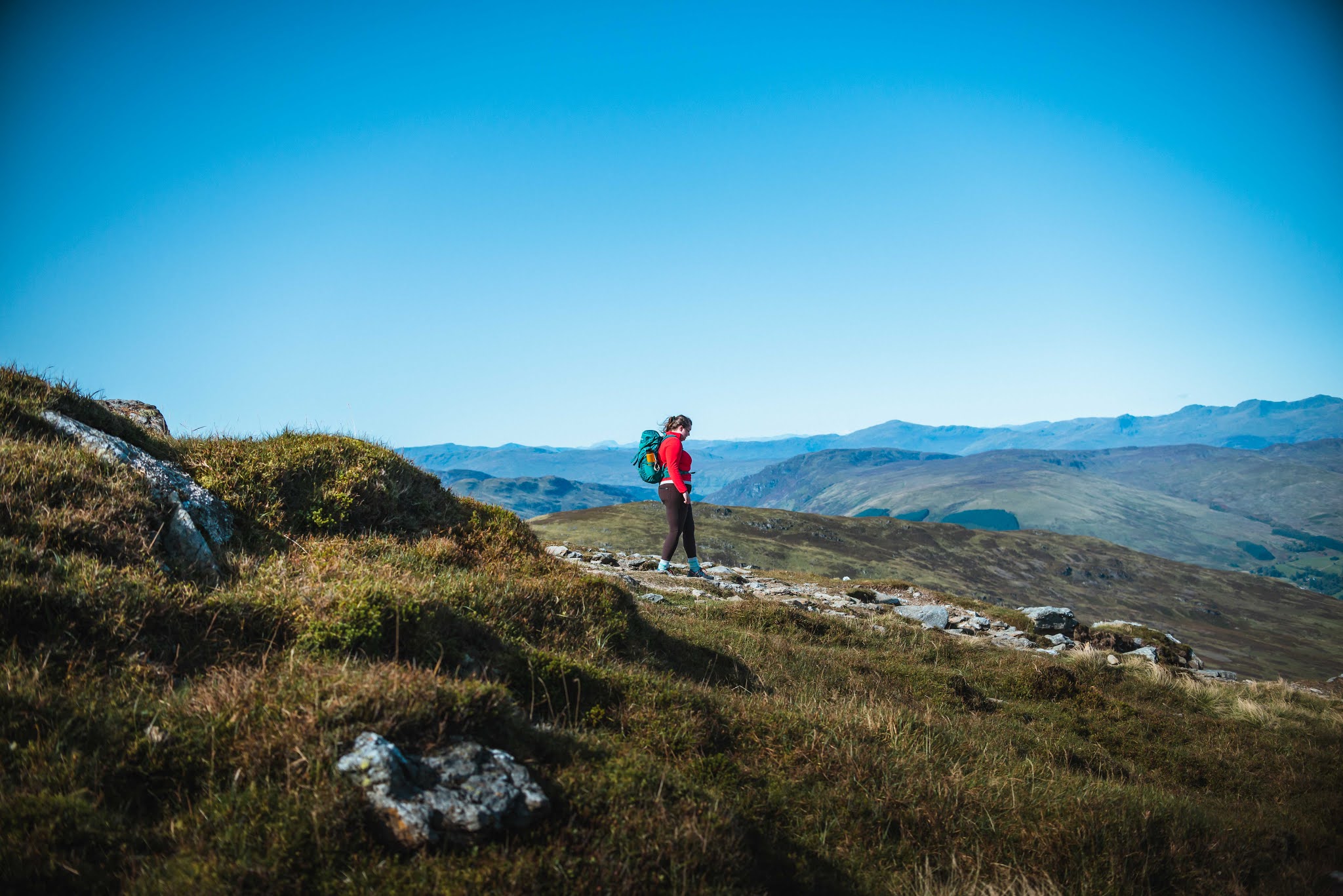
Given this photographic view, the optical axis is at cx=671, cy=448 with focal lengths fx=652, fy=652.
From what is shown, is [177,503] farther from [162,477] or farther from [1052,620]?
[1052,620]

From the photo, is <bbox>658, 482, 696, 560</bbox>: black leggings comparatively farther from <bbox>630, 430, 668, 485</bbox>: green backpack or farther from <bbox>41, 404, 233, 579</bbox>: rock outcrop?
<bbox>41, 404, 233, 579</bbox>: rock outcrop

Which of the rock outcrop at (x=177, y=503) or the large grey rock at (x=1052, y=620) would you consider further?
the large grey rock at (x=1052, y=620)

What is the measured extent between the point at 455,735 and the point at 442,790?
19.6 inches

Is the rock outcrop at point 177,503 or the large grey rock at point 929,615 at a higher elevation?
the rock outcrop at point 177,503

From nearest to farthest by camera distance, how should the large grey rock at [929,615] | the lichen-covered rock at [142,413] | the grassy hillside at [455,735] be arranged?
1. the grassy hillside at [455,735]
2. the lichen-covered rock at [142,413]
3. the large grey rock at [929,615]

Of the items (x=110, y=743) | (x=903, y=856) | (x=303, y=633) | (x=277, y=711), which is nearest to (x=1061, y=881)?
(x=903, y=856)

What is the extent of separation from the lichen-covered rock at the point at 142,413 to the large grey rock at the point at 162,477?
2.83m

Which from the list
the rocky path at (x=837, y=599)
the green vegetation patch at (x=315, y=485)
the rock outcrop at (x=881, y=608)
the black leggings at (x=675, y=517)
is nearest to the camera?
Result: the green vegetation patch at (x=315, y=485)

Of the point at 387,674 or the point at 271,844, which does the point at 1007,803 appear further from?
the point at 271,844

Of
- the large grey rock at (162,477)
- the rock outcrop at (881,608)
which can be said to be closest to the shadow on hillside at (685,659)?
the rock outcrop at (881,608)

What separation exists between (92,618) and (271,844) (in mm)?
3202

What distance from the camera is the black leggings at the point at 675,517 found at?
18.4 m

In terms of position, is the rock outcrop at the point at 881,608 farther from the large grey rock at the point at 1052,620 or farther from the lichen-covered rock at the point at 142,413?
the lichen-covered rock at the point at 142,413

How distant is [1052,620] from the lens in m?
23.4
